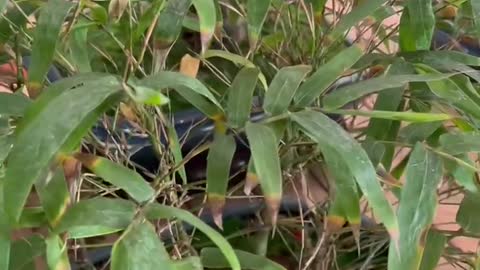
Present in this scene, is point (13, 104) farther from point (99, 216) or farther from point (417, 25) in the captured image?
point (417, 25)

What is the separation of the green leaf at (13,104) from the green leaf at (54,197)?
50 mm

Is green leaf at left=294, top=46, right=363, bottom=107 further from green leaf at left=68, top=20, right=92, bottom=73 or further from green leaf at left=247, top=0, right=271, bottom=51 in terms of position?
green leaf at left=68, top=20, right=92, bottom=73

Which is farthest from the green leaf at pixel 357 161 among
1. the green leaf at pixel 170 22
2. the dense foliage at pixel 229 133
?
the green leaf at pixel 170 22

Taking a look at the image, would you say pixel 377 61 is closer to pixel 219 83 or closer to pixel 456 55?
pixel 456 55

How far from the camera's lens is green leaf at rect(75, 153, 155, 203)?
45 cm

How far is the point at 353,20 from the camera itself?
0.57 m

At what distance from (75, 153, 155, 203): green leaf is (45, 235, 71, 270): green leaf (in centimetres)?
4

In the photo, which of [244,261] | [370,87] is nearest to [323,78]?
[370,87]

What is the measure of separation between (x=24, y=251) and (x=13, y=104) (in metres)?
0.09

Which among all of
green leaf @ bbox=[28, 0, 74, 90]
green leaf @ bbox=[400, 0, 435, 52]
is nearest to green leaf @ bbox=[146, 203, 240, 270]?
green leaf @ bbox=[28, 0, 74, 90]

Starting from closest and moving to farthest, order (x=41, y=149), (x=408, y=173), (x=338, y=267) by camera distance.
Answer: (x=41, y=149), (x=408, y=173), (x=338, y=267)

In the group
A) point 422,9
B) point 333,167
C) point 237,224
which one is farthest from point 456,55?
point 237,224

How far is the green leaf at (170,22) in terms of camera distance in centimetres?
51

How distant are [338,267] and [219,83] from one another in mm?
182
